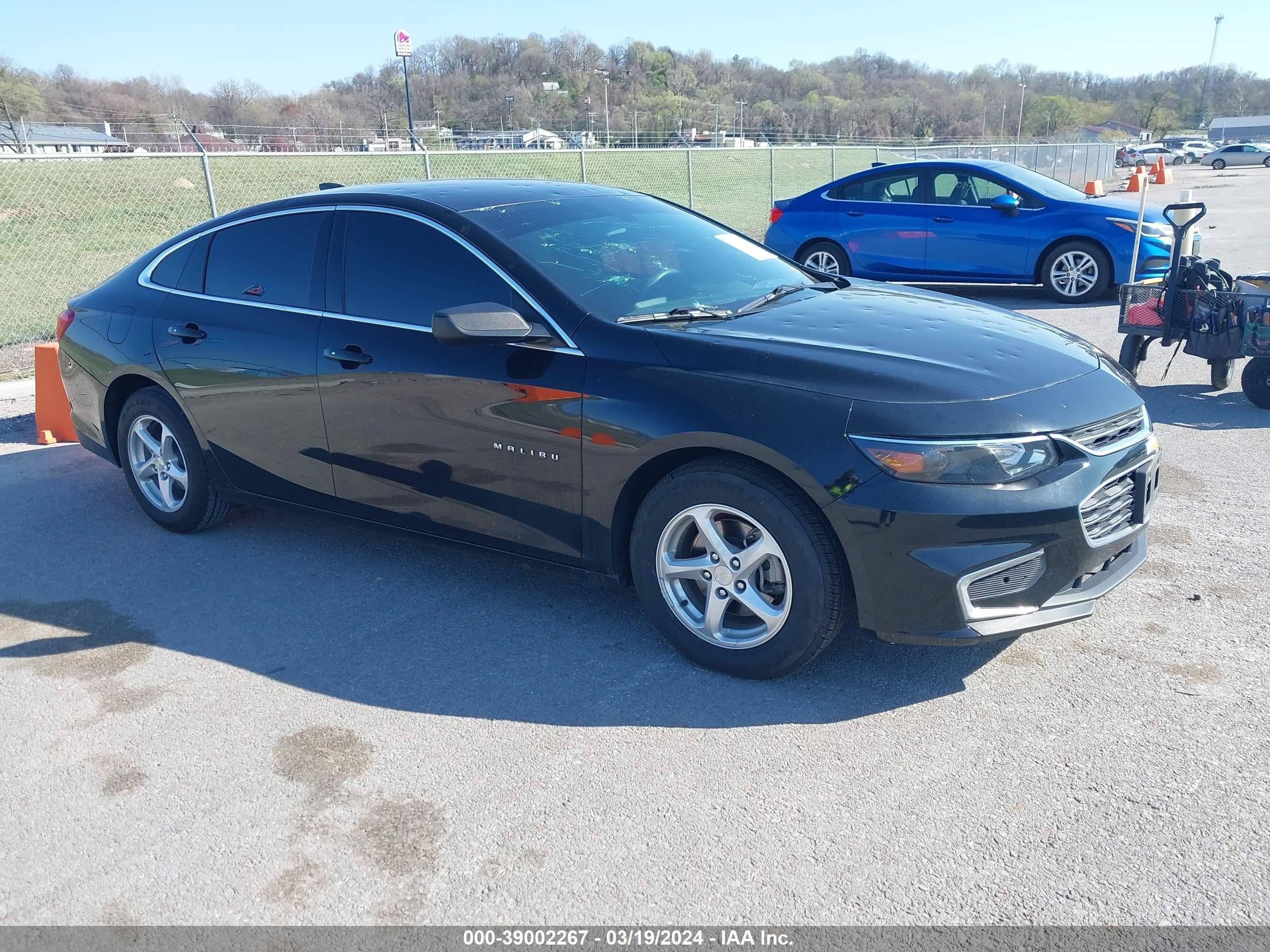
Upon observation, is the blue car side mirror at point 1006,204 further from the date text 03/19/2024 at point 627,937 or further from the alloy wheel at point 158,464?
the date text 03/19/2024 at point 627,937

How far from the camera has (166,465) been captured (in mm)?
5355

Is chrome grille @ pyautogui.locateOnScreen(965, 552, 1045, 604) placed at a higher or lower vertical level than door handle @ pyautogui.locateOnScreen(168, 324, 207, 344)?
lower

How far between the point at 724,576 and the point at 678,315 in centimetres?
105

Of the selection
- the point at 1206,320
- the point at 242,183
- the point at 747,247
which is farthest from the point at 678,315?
the point at 242,183

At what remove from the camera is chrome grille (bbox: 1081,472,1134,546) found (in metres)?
3.38

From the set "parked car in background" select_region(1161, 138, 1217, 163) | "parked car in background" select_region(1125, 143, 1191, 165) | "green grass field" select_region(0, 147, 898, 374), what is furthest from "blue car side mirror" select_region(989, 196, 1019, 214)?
"parked car in background" select_region(1161, 138, 1217, 163)

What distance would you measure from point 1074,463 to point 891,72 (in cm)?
12528

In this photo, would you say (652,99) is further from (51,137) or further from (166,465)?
(166,465)

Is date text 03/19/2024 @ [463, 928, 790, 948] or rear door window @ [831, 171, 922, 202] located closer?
date text 03/19/2024 @ [463, 928, 790, 948]

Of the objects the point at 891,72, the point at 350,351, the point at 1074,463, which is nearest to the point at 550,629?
the point at 350,351

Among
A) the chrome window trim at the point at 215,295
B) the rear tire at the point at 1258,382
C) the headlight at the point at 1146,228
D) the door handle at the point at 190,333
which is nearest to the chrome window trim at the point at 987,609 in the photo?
the chrome window trim at the point at 215,295

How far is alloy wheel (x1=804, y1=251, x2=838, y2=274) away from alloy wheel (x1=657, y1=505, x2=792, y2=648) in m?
9.29

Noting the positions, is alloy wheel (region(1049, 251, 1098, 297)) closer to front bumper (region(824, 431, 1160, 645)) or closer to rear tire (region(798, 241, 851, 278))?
rear tire (region(798, 241, 851, 278))

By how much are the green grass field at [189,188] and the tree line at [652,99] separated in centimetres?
122
